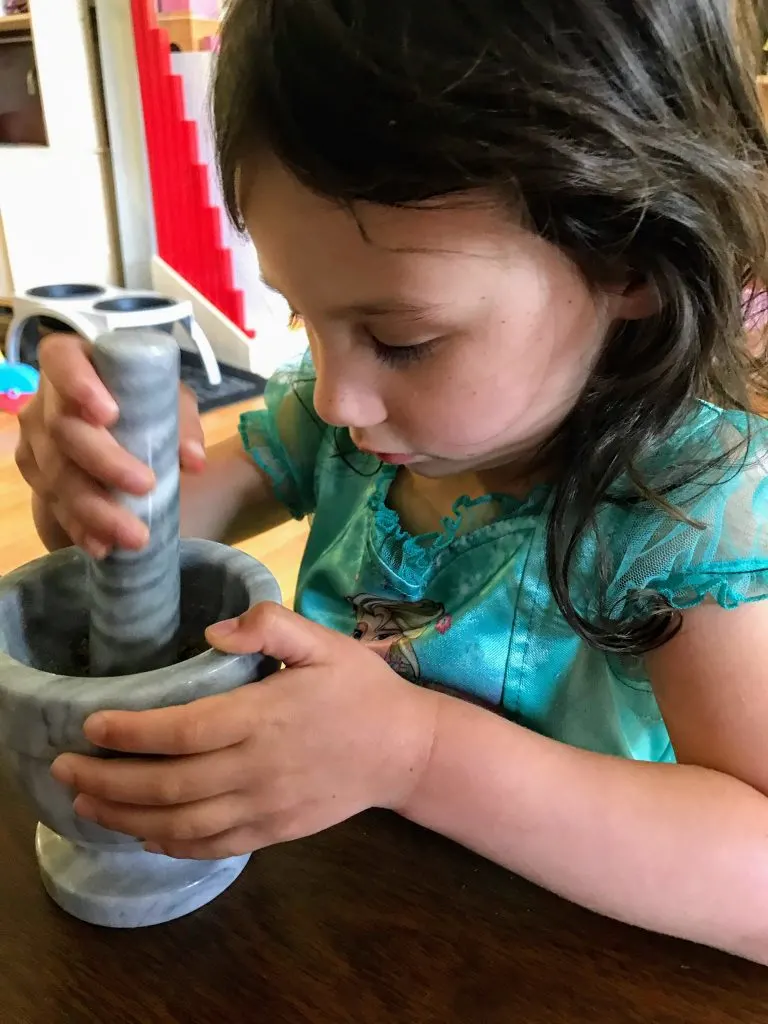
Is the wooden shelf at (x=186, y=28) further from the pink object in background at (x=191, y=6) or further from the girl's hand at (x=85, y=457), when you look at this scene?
the girl's hand at (x=85, y=457)

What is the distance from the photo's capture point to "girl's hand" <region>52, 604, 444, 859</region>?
41 cm

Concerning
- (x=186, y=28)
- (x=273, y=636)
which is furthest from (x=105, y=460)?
(x=186, y=28)

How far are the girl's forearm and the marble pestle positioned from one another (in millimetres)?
159

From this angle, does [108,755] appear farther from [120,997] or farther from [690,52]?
[690,52]

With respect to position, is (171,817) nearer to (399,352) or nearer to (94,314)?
(399,352)

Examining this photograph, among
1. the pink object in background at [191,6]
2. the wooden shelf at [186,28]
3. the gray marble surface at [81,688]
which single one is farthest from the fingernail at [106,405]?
the pink object in background at [191,6]

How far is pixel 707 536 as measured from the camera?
556 mm

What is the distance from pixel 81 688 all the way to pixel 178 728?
5 centimetres

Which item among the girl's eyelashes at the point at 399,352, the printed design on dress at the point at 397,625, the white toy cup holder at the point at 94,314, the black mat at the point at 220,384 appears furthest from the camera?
the black mat at the point at 220,384

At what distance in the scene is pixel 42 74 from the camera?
8.16 feet

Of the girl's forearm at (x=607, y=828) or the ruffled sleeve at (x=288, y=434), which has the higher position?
the ruffled sleeve at (x=288, y=434)

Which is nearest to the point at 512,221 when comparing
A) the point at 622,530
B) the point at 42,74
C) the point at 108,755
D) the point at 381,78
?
the point at 381,78

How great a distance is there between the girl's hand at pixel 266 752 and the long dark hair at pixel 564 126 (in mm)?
192

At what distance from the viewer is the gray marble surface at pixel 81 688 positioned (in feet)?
1.34
